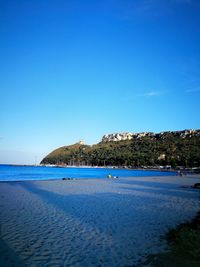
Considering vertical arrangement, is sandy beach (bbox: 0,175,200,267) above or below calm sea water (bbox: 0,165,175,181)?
above

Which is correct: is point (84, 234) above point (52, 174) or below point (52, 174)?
above

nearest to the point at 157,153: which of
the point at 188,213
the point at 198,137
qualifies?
the point at 198,137

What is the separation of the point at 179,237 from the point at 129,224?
134 inches

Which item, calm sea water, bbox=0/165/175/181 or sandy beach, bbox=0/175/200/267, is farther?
calm sea water, bbox=0/165/175/181

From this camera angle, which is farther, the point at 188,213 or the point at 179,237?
the point at 188,213

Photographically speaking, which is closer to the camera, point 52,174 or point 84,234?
point 84,234

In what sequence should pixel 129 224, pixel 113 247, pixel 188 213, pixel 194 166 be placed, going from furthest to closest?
pixel 194 166, pixel 188 213, pixel 129 224, pixel 113 247

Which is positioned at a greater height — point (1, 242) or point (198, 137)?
point (198, 137)

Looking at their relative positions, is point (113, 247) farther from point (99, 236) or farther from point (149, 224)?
point (149, 224)

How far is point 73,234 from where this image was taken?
37.9 ft

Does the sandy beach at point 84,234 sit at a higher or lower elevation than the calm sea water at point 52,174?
higher

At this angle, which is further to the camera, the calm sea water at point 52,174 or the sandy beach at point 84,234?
the calm sea water at point 52,174

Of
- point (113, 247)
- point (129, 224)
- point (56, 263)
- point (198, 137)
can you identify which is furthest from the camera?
point (198, 137)

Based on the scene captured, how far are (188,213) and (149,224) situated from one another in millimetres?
4499
